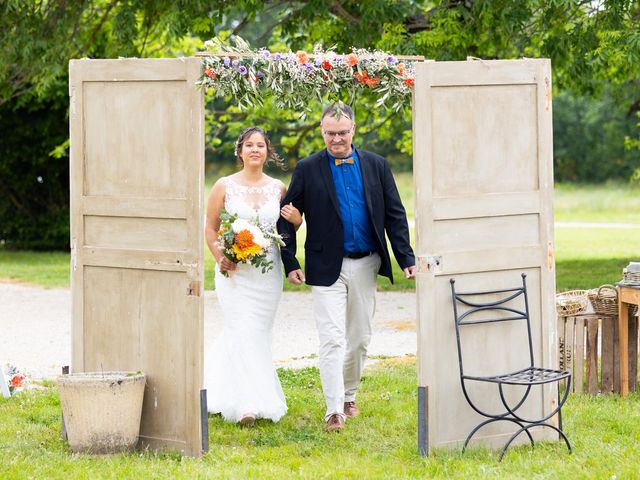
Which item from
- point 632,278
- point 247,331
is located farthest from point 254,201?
point 632,278

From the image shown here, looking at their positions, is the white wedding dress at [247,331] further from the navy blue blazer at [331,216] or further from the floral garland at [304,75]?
the floral garland at [304,75]

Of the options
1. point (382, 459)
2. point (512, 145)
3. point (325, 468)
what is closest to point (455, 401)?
Result: point (382, 459)

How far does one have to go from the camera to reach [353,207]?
23.7ft

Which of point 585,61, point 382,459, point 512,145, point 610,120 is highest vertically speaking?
point 610,120

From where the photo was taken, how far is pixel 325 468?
6086 mm

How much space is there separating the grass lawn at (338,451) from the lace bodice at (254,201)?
143 centimetres

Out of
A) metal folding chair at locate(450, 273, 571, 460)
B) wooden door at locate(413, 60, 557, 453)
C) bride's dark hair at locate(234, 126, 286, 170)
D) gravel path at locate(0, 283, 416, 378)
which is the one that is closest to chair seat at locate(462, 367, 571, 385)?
metal folding chair at locate(450, 273, 571, 460)

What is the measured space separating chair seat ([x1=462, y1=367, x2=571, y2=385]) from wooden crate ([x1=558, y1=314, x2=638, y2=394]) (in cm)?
166

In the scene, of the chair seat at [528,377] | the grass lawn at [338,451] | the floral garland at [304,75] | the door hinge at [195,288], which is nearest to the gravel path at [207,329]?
the grass lawn at [338,451]

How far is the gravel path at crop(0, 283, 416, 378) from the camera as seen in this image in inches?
422

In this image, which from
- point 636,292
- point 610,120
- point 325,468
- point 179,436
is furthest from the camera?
point 610,120

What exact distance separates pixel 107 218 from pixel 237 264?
112 centimetres

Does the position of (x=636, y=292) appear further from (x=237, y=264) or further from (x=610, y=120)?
(x=610, y=120)

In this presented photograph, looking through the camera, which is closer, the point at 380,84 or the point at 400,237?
the point at 380,84
